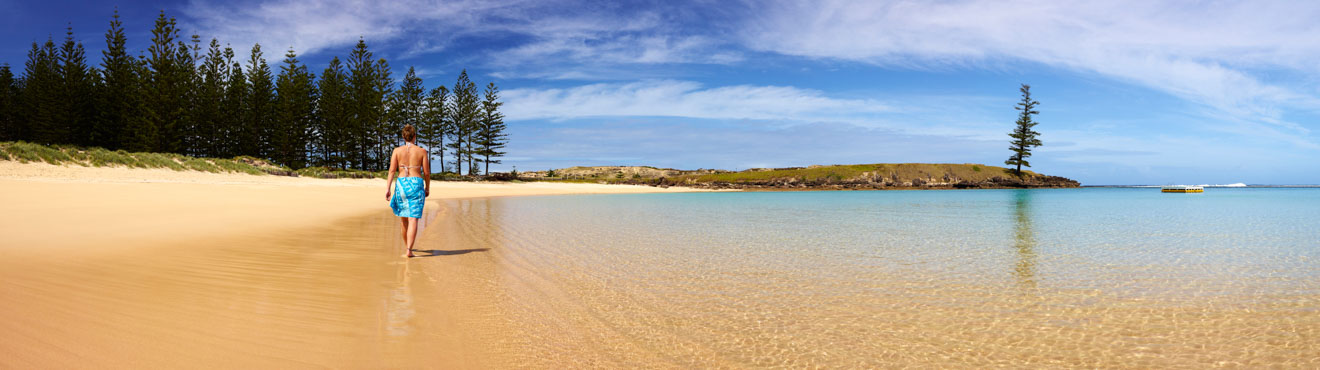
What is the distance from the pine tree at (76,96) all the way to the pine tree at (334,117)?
16.3 metres

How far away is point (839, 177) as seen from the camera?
186 ft

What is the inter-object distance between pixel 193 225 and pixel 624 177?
49.8 metres

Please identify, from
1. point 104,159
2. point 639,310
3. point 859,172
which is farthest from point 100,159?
point 859,172

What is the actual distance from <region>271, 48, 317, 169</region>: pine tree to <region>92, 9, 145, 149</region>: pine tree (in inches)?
343

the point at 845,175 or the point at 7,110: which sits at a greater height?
the point at 7,110

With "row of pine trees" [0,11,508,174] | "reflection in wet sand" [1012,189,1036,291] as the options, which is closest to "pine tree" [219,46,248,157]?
"row of pine trees" [0,11,508,174]

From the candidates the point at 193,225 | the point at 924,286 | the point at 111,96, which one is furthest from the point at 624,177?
the point at 924,286

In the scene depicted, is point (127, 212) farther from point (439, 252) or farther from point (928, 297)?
point (928, 297)

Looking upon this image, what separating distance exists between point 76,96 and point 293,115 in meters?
15.8

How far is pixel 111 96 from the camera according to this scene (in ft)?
144

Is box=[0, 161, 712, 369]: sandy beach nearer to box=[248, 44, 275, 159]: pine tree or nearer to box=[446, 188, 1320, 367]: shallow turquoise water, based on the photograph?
box=[446, 188, 1320, 367]: shallow turquoise water

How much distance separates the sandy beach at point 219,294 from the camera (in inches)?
115

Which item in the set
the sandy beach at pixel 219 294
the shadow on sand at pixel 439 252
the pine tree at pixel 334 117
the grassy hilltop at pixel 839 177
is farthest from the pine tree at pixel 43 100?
the shadow on sand at pixel 439 252

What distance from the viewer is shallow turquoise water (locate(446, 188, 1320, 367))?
331 centimetres
